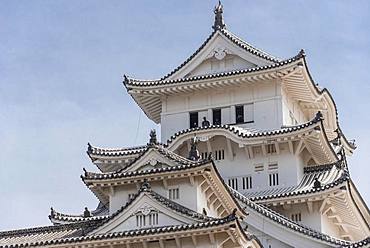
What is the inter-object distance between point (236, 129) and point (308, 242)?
24.0 feet

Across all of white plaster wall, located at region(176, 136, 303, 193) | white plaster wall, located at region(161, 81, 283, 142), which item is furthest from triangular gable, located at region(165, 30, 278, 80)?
white plaster wall, located at region(176, 136, 303, 193)

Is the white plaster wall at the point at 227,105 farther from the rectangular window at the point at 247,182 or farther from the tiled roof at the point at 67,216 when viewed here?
the tiled roof at the point at 67,216

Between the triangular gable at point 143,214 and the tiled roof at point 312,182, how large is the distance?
10.2 metres

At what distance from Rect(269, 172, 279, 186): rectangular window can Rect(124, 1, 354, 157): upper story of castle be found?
2.32 metres

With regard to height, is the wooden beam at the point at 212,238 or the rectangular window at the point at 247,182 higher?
the rectangular window at the point at 247,182

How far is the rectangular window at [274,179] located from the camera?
41.9m

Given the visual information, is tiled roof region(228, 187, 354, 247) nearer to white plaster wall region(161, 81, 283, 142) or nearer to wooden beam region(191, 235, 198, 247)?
white plaster wall region(161, 81, 283, 142)

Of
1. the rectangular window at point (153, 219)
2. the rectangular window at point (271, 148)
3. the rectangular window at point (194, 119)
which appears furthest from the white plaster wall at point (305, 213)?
the rectangular window at point (153, 219)

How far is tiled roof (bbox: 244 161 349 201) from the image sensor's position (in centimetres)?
3952

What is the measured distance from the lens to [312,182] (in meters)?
41.4

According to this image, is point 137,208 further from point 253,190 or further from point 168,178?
point 253,190

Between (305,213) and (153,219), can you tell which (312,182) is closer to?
(305,213)

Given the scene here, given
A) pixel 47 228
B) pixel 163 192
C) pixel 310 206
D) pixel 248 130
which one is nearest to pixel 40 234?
pixel 47 228

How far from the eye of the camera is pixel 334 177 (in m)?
42.0
